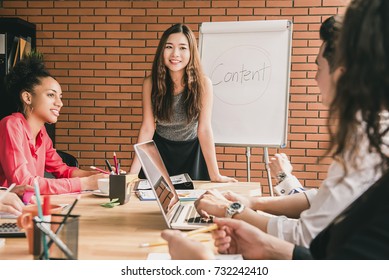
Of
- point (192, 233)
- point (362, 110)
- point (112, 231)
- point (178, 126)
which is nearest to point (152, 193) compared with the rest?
point (112, 231)

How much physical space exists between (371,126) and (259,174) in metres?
3.26

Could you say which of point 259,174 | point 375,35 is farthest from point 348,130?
point 259,174

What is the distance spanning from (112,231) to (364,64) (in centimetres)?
83

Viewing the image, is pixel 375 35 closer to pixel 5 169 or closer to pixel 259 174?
pixel 5 169

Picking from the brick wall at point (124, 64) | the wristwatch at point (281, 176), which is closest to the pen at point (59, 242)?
the wristwatch at point (281, 176)

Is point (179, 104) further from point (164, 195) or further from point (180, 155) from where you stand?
point (164, 195)

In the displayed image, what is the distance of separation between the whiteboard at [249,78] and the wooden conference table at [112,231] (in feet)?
5.01

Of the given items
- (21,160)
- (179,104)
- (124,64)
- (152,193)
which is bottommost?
(152,193)

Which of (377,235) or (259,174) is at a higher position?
(377,235)

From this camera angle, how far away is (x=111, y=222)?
1.35m

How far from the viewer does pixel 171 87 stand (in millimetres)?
2518

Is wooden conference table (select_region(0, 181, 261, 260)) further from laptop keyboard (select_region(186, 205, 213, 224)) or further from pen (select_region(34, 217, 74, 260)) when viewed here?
pen (select_region(34, 217, 74, 260))

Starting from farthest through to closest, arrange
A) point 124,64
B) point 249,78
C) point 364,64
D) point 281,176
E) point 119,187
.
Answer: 1. point 124,64
2. point 249,78
3. point 281,176
4. point 119,187
5. point 364,64

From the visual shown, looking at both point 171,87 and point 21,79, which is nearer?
point 21,79
